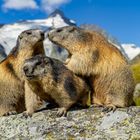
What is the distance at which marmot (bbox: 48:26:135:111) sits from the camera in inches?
564

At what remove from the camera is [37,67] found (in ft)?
44.2

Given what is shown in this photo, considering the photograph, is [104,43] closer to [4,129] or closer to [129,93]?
[129,93]

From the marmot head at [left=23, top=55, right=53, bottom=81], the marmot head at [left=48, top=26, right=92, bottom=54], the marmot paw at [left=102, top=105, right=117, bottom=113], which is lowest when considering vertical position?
the marmot paw at [left=102, top=105, right=117, bottom=113]

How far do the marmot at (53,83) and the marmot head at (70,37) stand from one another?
1.43 meters

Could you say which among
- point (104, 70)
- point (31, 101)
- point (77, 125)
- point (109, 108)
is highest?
point (104, 70)

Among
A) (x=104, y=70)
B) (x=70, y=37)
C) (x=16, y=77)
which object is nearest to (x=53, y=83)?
(x=104, y=70)

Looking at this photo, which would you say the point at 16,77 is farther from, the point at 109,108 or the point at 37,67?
the point at 109,108

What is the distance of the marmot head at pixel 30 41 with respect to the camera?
1622cm

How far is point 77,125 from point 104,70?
245cm

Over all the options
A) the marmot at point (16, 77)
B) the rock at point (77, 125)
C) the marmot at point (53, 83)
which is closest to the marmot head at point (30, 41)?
the marmot at point (16, 77)

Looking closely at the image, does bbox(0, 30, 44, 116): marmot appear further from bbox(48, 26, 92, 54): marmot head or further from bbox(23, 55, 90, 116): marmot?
bbox(23, 55, 90, 116): marmot

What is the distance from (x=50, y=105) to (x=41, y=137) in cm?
186

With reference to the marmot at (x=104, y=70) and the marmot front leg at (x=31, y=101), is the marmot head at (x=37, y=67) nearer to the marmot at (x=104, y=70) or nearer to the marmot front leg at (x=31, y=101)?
the marmot front leg at (x=31, y=101)

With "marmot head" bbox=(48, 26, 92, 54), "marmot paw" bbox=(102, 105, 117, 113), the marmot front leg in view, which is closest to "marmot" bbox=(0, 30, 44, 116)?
"marmot head" bbox=(48, 26, 92, 54)
